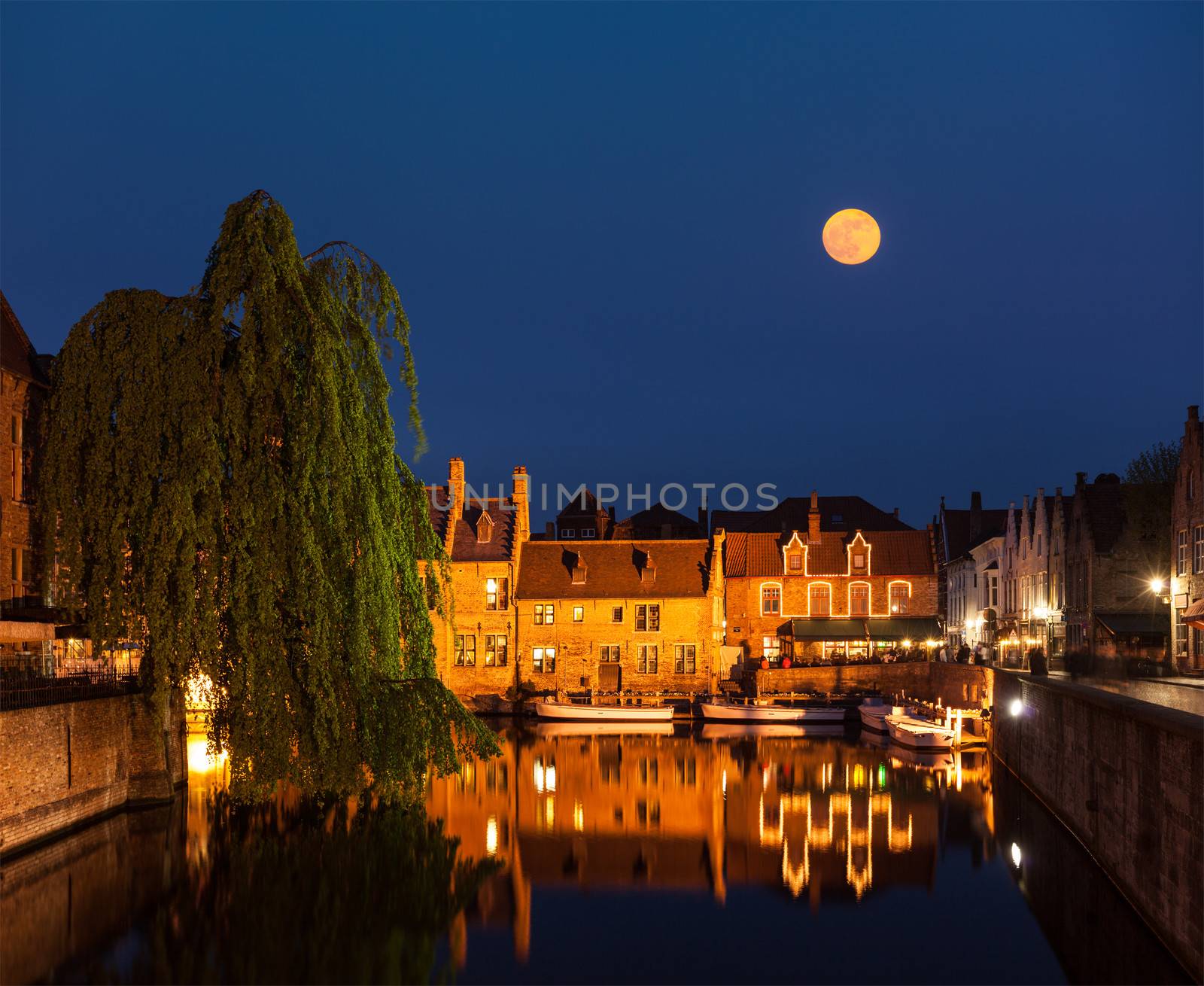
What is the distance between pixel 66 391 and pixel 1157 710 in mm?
19426

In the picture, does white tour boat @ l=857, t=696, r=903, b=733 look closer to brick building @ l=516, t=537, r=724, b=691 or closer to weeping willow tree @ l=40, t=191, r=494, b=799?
brick building @ l=516, t=537, r=724, b=691

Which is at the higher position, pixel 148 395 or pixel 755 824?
pixel 148 395

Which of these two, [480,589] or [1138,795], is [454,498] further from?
[1138,795]

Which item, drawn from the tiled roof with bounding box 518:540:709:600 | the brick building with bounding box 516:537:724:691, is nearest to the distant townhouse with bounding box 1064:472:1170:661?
the brick building with bounding box 516:537:724:691

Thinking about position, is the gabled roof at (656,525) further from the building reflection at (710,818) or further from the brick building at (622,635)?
the building reflection at (710,818)

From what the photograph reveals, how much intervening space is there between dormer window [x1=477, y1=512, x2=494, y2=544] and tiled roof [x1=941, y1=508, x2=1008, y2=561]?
29659 mm

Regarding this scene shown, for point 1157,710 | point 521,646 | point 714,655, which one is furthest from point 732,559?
point 1157,710

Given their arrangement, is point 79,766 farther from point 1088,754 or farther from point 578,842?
point 1088,754

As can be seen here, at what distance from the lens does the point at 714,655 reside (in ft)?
192

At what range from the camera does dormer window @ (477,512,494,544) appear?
5928 centimetres

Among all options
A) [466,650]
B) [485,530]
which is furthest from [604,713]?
[485,530]

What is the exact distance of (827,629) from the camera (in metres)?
61.3

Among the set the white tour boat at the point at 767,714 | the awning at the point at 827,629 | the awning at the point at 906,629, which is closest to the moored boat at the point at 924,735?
the white tour boat at the point at 767,714

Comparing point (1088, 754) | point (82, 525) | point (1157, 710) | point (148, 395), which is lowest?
point (1088, 754)
